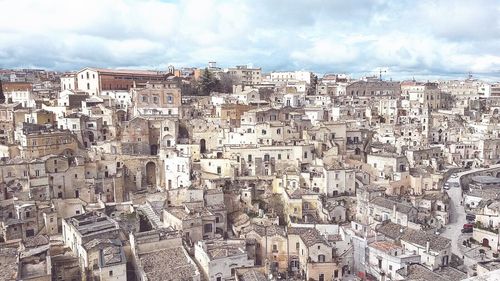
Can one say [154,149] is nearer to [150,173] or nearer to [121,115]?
[150,173]

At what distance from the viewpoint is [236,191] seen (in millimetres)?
35562

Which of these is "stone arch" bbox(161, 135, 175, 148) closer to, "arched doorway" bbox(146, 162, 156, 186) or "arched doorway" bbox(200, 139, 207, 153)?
"arched doorway" bbox(200, 139, 207, 153)

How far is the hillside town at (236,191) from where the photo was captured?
26234 mm

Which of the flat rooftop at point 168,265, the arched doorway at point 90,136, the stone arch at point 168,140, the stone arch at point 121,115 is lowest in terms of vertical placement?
the flat rooftop at point 168,265

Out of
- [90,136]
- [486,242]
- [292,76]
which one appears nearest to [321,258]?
[486,242]

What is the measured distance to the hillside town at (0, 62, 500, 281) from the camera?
26.2 meters

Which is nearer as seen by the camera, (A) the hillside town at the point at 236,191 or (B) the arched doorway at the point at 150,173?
(A) the hillside town at the point at 236,191

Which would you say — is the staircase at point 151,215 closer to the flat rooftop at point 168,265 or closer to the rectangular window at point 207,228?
the rectangular window at point 207,228

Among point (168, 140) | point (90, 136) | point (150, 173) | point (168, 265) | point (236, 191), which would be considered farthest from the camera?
point (90, 136)

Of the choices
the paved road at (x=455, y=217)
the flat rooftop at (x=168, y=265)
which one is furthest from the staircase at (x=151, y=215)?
the paved road at (x=455, y=217)

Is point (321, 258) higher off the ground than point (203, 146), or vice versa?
point (203, 146)

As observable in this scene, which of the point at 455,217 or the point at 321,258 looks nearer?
the point at 321,258

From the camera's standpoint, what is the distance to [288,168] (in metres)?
38.8

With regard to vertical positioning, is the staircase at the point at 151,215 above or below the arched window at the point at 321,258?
above
